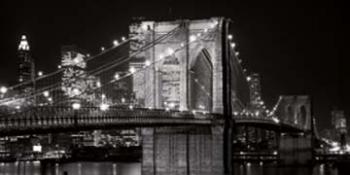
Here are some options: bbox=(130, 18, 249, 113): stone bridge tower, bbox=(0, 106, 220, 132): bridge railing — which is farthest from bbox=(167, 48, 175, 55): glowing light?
bbox=(0, 106, 220, 132): bridge railing

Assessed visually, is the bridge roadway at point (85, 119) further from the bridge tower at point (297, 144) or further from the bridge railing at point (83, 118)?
the bridge tower at point (297, 144)

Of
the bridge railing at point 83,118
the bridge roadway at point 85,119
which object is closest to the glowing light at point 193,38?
the bridge roadway at point 85,119

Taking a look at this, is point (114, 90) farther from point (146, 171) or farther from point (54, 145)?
point (54, 145)

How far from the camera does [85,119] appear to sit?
32625 mm

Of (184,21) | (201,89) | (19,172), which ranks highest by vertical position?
(184,21)

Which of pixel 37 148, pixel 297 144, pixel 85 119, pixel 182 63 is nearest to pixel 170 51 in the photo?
pixel 182 63

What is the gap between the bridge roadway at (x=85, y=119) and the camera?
1110 inches

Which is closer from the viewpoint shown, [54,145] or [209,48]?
[209,48]

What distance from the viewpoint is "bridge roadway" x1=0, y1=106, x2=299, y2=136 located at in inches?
1110

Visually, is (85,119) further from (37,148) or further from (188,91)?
(37,148)

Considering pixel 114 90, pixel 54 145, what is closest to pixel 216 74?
pixel 114 90

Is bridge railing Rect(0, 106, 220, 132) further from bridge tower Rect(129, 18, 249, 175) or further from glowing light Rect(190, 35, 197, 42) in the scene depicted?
glowing light Rect(190, 35, 197, 42)

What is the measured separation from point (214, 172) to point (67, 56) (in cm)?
1176

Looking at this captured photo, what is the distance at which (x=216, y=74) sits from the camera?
164 ft
